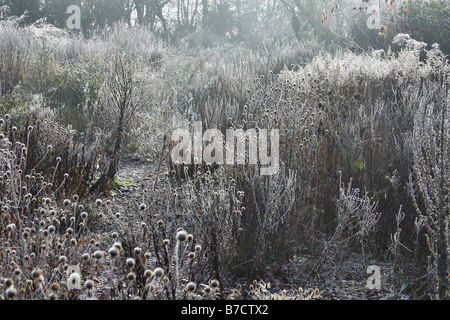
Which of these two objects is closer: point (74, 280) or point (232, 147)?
point (74, 280)

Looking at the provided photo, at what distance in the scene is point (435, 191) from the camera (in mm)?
2398

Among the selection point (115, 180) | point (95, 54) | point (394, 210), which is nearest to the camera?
point (394, 210)

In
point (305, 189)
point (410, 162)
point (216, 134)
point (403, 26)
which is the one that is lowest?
point (305, 189)

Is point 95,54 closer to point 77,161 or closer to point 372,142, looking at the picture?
point 77,161

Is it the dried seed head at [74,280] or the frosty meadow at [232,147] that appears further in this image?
the frosty meadow at [232,147]

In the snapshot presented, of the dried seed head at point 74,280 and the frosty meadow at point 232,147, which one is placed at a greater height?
the frosty meadow at point 232,147

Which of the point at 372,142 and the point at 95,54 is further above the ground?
the point at 95,54

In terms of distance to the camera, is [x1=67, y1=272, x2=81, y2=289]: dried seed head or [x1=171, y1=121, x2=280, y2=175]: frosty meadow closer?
[x1=67, y1=272, x2=81, y2=289]: dried seed head

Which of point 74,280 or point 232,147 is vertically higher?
point 232,147

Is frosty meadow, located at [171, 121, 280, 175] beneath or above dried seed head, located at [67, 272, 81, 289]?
above
